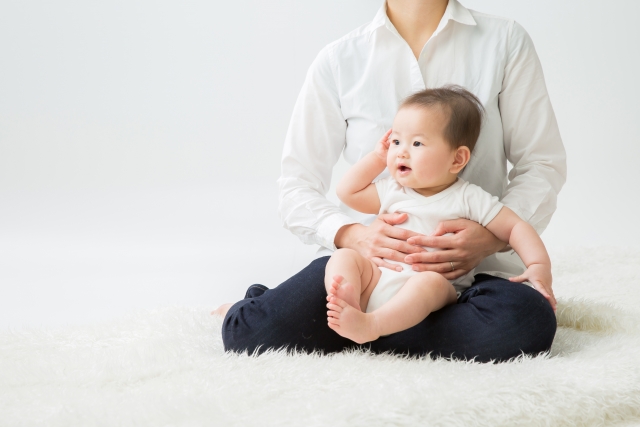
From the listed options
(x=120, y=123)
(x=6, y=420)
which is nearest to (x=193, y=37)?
(x=120, y=123)

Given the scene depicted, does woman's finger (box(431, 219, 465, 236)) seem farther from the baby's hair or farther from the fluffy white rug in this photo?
the fluffy white rug

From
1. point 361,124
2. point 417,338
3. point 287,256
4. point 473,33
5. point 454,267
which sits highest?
point 473,33

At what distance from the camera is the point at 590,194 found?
12.0 ft

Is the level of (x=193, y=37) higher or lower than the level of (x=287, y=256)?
higher

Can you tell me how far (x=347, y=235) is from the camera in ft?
5.69

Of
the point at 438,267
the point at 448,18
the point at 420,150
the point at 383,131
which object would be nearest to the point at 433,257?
the point at 438,267

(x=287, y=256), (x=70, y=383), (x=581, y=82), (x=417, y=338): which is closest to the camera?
(x=70, y=383)

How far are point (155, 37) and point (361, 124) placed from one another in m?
2.41

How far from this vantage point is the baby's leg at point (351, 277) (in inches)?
55.4

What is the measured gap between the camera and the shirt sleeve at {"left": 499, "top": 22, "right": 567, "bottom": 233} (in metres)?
1.81

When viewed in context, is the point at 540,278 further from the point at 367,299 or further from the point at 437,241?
the point at 367,299

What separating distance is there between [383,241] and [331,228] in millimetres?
186

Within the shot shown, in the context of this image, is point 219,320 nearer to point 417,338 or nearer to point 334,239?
point 334,239

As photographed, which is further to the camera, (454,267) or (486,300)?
(454,267)
